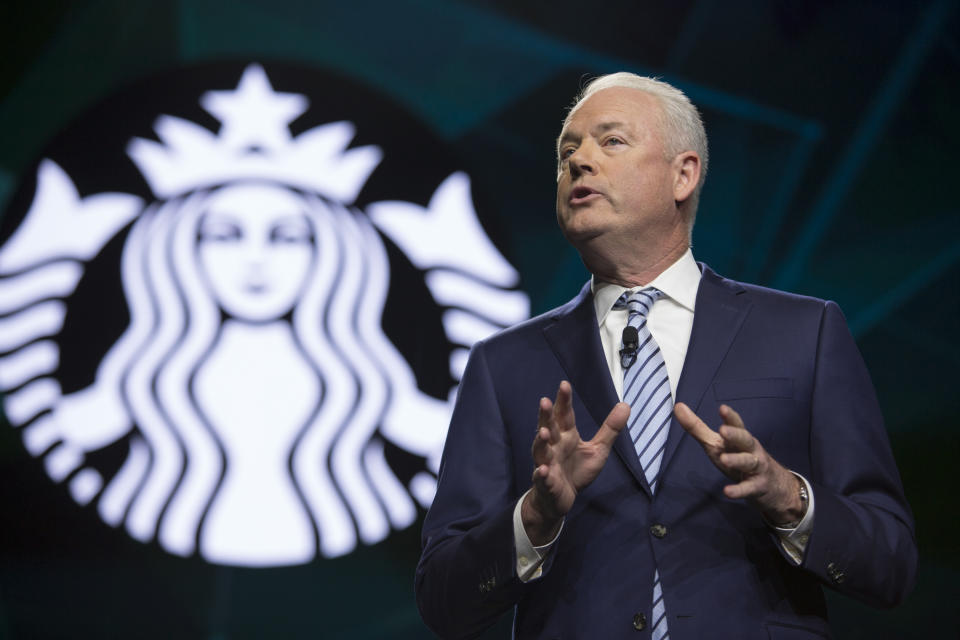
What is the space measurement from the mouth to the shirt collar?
0.16m

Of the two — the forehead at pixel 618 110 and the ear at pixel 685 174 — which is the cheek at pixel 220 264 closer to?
the forehead at pixel 618 110

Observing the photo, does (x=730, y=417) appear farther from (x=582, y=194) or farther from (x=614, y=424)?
(x=582, y=194)

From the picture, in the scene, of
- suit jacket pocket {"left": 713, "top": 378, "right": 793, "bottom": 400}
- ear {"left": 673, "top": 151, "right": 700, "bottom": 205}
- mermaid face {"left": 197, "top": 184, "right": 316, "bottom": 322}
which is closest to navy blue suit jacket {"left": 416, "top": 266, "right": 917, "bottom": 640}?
suit jacket pocket {"left": 713, "top": 378, "right": 793, "bottom": 400}

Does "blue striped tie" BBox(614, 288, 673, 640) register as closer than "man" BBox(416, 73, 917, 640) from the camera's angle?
No

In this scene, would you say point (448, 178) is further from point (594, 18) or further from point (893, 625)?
point (893, 625)

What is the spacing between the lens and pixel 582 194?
1.68m

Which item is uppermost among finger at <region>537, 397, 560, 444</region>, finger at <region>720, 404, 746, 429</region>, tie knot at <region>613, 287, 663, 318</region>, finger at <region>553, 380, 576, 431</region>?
tie knot at <region>613, 287, 663, 318</region>

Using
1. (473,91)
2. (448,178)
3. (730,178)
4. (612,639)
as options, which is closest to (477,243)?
(448,178)

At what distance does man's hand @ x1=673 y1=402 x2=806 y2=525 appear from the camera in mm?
1174

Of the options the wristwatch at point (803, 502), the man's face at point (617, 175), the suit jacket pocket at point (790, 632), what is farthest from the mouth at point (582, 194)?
the suit jacket pocket at point (790, 632)

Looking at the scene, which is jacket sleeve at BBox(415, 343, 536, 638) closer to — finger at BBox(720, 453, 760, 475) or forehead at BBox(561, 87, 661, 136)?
finger at BBox(720, 453, 760, 475)

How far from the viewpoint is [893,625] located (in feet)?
9.68

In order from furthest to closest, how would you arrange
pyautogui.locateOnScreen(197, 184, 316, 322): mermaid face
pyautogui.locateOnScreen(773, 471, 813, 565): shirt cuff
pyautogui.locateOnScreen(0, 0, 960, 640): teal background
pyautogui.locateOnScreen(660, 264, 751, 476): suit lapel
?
pyautogui.locateOnScreen(197, 184, 316, 322): mermaid face, pyautogui.locateOnScreen(0, 0, 960, 640): teal background, pyautogui.locateOnScreen(660, 264, 751, 476): suit lapel, pyautogui.locateOnScreen(773, 471, 813, 565): shirt cuff

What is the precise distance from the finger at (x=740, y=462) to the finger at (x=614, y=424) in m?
0.13
